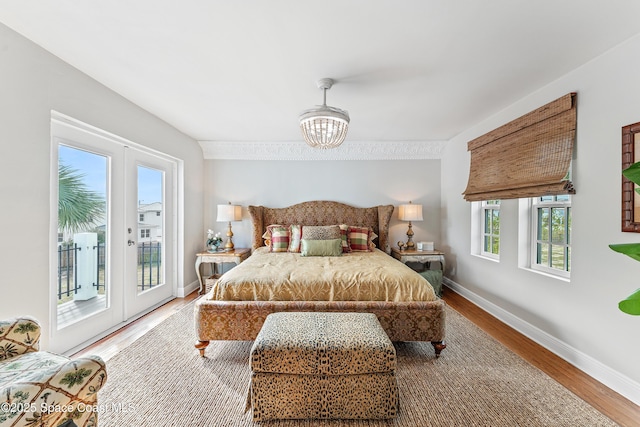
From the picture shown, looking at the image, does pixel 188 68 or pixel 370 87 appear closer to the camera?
pixel 188 68

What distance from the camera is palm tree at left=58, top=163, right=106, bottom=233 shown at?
231cm

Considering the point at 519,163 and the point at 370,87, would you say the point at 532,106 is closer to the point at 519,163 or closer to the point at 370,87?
the point at 519,163

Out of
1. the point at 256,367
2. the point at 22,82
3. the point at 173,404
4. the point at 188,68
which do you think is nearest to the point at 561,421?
the point at 256,367

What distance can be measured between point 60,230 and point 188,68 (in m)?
1.77

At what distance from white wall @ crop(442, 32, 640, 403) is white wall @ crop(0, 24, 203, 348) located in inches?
163

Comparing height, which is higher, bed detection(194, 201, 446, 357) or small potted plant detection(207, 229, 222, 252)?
small potted plant detection(207, 229, 222, 252)

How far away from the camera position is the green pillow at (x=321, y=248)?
3.55 meters

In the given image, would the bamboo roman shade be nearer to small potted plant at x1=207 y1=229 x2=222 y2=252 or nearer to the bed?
the bed

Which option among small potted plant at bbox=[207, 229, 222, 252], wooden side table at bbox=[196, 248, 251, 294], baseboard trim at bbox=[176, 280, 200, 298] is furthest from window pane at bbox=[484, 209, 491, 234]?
baseboard trim at bbox=[176, 280, 200, 298]

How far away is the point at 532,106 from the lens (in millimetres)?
2658

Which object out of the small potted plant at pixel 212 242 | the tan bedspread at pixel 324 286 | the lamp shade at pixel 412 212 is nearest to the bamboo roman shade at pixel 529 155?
the lamp shade at pixel 412 212

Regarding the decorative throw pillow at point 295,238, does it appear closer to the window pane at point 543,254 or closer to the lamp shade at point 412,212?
the lamp shade at point 412,212

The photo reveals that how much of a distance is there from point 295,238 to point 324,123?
6.68ft

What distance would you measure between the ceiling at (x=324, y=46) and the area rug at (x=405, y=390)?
242cm
